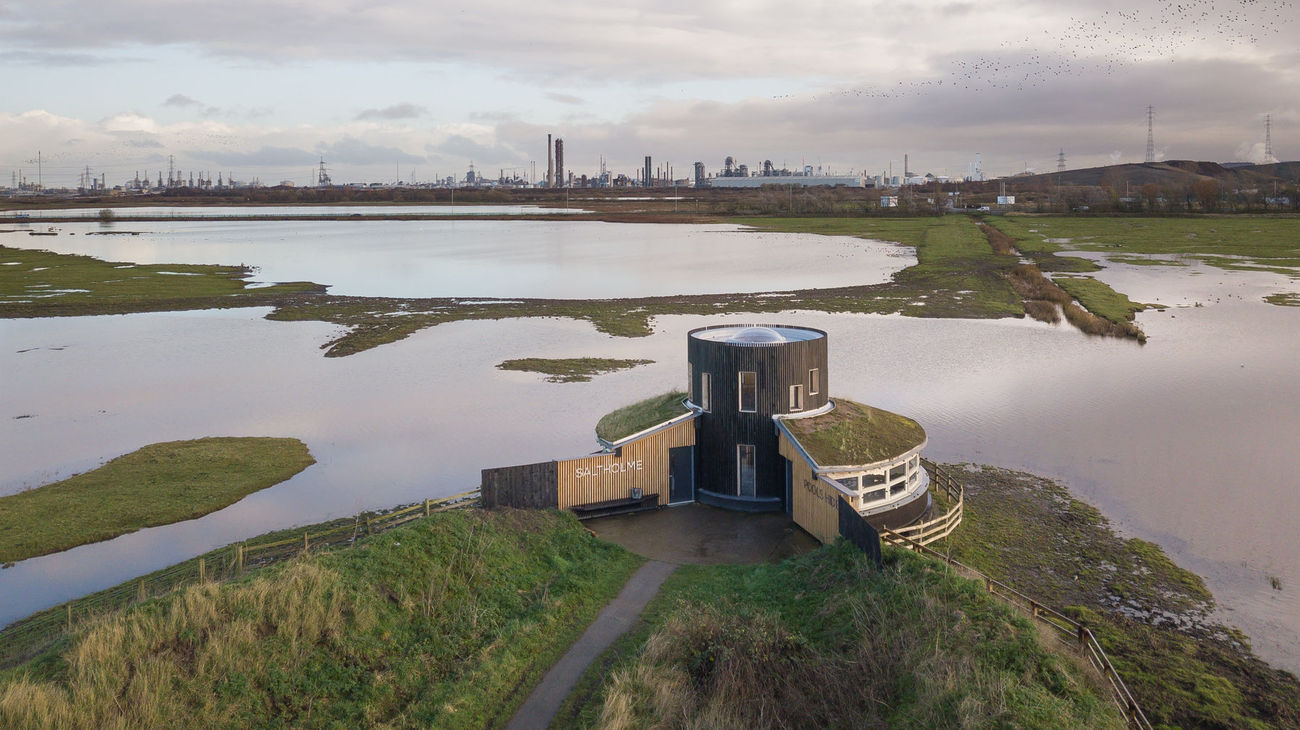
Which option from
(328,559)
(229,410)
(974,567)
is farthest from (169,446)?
(974,567)

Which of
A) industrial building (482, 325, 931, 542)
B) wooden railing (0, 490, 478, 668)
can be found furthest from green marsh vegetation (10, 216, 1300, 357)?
industrial building (482, 325, 931, 542)

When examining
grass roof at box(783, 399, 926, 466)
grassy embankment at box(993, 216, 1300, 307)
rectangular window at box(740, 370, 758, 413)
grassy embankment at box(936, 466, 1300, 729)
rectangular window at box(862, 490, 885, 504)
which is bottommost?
grassy embankment at box(936, 466, 1300, 729)

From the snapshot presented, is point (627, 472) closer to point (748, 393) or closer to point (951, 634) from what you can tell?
point (748, 393)

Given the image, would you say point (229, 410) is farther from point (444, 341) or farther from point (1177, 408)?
point (1177, 408)

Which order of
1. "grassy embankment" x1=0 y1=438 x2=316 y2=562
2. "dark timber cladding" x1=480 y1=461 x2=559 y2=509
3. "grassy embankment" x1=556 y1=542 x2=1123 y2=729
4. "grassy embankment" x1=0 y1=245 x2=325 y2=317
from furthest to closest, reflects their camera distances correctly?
"grassy embankment" x1=0 y1=245 x2=325 y2=317 → "grassy embankment" x1=0 y1=438 x2=316 y2=562 → "dark timber cladding" x1=480 y1=461 x2=559 y2=509 → "grassy embankment" x1=556 y1=542 x2=1123 y2=729

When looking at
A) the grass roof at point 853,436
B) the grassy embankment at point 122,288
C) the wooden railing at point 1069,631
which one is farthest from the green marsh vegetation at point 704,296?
the wooden railing at point 1069,631

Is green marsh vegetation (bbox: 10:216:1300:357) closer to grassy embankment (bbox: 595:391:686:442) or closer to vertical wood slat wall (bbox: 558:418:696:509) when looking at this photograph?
grassy embankment (bbox: 595:391:686:442)
